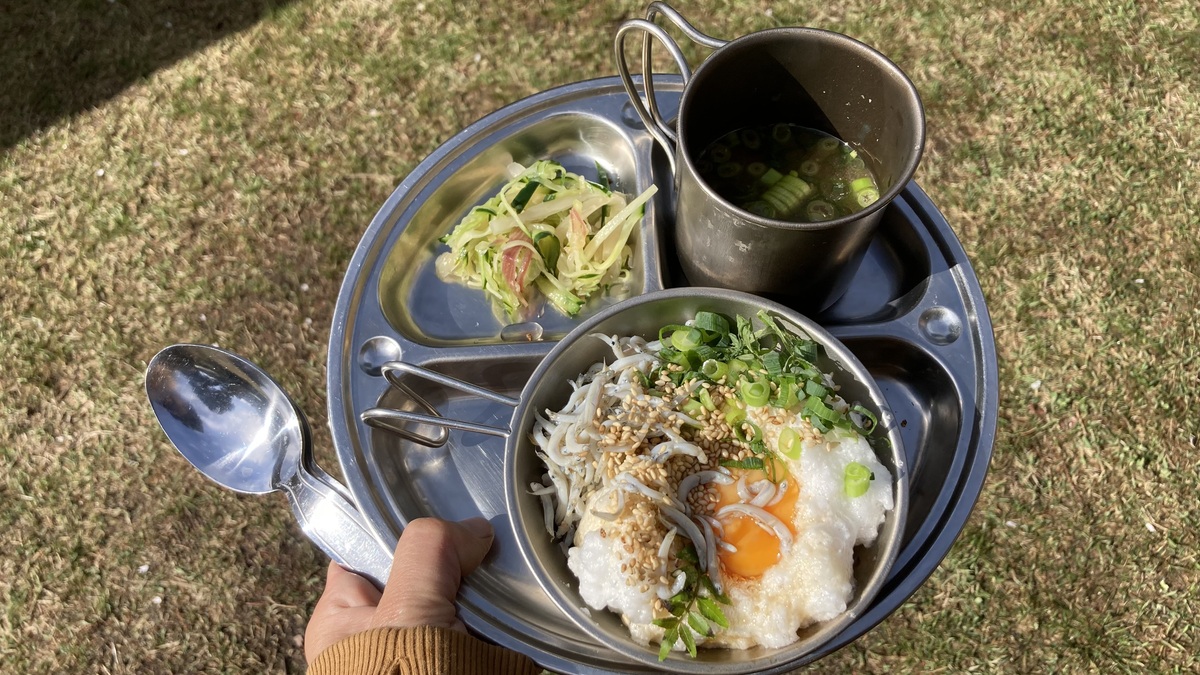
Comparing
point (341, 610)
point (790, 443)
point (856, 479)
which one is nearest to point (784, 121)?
point (790, 443)

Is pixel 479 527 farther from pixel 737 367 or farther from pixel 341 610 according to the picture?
pixel 737 367

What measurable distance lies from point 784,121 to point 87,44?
4516 mm

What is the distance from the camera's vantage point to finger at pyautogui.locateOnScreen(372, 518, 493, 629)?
2.06m

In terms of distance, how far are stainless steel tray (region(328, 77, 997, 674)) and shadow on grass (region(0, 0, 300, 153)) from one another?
2715 mm

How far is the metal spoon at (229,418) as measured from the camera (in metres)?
2.81

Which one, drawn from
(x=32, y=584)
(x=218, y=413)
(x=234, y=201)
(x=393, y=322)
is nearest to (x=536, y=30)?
(x=234, y=201)

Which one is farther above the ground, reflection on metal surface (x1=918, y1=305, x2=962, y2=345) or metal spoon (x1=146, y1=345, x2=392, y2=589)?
reflection on metal surface (x1=918, y1=305, x2=962, y2=345)

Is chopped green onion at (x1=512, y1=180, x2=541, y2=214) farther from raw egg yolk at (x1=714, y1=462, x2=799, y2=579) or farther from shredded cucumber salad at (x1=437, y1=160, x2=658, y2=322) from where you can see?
raw egg yolk at (x1=714, y1=462, x2=799, y2=579)

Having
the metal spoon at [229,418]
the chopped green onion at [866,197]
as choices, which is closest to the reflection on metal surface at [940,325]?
the chopped green onion at [866,197]

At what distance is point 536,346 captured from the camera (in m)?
2.49

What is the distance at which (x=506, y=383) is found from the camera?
2.72m

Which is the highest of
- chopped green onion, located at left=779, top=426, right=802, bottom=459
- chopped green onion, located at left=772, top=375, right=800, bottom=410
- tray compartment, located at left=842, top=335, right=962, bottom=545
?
chopped green onion, located at left=772, top=375, right=800, bottom=410

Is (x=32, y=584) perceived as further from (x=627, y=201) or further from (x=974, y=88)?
(x=974, y=88)

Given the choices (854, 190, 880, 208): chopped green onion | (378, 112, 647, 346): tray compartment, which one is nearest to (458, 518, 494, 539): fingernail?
(378, 112, 647, 346): tray compartment
